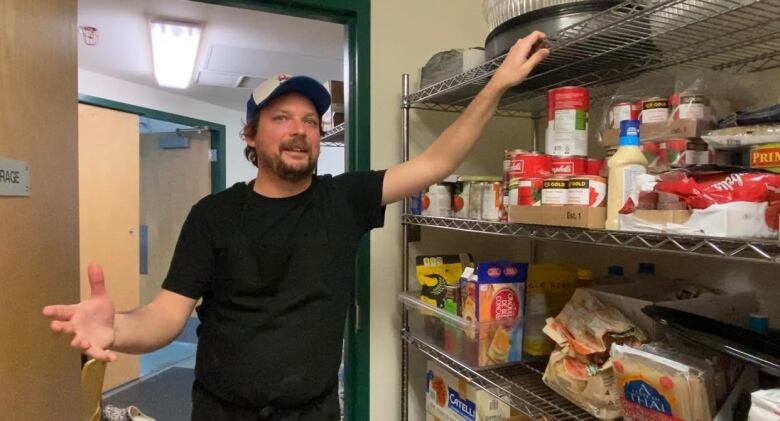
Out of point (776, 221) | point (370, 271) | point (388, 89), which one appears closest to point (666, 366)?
point (776, 221)

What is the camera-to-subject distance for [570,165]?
3.56ft

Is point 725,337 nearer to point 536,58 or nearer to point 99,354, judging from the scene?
point 536,58

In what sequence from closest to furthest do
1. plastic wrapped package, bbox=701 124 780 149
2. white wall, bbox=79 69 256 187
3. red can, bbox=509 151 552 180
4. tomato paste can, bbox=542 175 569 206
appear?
plastic wrapped package, bbox=701 124 780 149 → tomato paste can, bbox=542 175 569 206 → red can, bbox=509 151 552 180 → white wall, bbox=79 69 256 187

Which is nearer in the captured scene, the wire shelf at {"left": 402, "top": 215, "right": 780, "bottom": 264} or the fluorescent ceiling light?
the wire shelf at {"left": 402, "top": 215, "right": 780, "bottom": 264}

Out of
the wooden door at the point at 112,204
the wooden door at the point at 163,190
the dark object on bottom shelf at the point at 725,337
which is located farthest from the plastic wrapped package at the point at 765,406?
the wooden door at the point at 163,190

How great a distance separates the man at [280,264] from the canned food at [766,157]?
19.6 inches

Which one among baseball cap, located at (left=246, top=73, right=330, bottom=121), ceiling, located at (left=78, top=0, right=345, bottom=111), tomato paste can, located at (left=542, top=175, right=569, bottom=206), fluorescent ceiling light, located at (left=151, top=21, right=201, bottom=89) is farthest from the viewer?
fluorescent ceiling light, located at (left=151, top=21, right=201, bottom=89)

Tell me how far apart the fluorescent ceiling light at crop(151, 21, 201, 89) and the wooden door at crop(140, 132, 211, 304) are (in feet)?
3.14

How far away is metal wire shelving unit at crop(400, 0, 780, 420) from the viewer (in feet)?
2.84

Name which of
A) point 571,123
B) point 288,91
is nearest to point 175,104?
point 288,91

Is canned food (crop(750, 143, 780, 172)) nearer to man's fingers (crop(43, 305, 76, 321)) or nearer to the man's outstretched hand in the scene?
the man's outstretched hand

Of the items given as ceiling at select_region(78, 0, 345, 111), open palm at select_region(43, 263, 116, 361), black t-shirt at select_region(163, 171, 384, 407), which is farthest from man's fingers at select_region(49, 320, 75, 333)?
ceiling at select_region(78, 0, 345, 111)

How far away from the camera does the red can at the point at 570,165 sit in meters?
1.08

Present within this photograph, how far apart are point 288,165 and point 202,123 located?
3.65 metres
